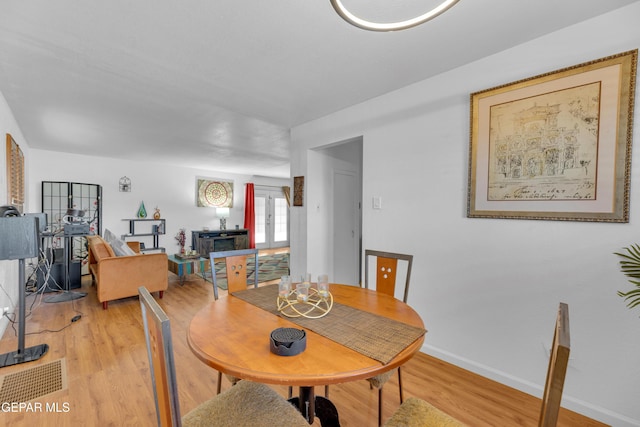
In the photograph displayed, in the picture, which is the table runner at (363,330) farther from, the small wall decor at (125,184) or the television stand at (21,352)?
the small wall decor at (125,184)

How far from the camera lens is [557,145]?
1.70m

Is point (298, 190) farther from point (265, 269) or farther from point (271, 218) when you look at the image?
point (271, 218)

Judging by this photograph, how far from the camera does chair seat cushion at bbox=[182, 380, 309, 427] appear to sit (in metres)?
1.00

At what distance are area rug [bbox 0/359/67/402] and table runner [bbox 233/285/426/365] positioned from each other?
1.70 m

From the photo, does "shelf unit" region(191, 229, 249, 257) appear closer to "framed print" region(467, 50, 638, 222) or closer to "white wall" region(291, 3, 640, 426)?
"white wall" region(291, 3, 640, 426)

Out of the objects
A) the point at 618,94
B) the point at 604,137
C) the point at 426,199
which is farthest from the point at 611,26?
the point at 426,199

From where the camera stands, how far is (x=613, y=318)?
5.08 ft

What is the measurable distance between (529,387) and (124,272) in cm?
417

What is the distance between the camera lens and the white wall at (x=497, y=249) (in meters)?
1.55

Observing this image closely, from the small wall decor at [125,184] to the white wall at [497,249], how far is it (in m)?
5.41

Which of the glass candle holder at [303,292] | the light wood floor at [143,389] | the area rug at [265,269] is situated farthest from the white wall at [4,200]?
the glass candle holder at [303,292]

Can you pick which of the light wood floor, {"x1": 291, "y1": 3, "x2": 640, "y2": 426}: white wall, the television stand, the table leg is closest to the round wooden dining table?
the table leg

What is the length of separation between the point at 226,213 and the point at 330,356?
673 cm

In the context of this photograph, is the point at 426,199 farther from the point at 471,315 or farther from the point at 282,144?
the point at 282,144
